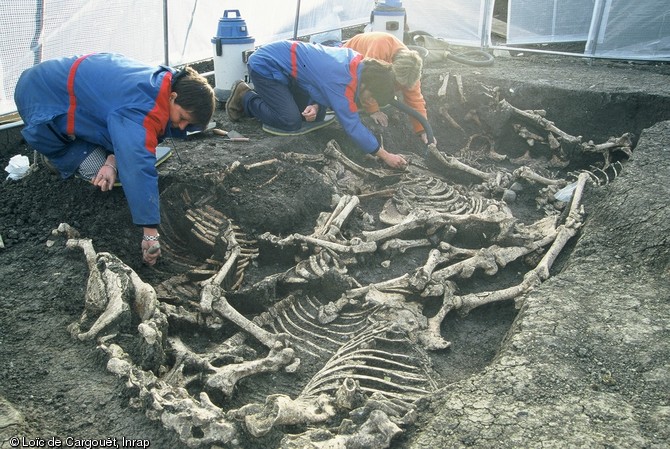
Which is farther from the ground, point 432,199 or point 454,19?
point 454,19

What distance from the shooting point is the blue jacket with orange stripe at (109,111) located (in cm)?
399

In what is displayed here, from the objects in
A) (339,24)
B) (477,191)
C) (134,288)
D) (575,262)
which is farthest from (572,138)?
(339,24)

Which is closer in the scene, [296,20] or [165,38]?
[165,38]

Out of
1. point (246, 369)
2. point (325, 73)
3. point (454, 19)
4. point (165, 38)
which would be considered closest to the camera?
point (246, 369)

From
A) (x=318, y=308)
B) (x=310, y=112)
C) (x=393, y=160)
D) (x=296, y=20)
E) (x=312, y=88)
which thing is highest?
(x=296, y=20)

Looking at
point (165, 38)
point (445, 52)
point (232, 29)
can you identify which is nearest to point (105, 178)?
point (165, 38)

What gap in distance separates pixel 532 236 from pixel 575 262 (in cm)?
88

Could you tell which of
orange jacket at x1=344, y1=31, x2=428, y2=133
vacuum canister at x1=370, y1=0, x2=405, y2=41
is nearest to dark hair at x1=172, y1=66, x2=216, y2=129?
orange jacket at x1=344, y1=31, x2=428, y2=133

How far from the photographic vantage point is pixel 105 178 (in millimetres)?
4434

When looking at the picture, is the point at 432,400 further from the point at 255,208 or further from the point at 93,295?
the point at 255,208

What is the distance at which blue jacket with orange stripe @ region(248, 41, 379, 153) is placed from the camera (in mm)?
5816

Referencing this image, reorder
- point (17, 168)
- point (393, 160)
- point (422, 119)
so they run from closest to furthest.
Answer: point (17, 168) < point (393, 160) < point (422, 119)

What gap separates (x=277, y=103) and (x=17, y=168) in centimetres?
267

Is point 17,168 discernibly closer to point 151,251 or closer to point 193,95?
point 151,251
